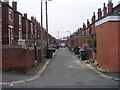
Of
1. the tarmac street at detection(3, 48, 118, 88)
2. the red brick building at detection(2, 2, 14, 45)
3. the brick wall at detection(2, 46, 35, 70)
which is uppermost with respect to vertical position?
the red brick building at detection(2, 2, 14, 45)

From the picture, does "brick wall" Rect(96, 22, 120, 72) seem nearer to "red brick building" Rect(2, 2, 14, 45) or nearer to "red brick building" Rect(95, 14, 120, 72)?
"red brick building" Rect(95, 14, 120, 72)

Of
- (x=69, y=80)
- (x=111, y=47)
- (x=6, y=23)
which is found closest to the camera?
(x=69, y=80)

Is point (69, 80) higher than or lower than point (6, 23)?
lower

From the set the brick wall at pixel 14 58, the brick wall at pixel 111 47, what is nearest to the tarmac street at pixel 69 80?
the brick wall at pixel 111 47

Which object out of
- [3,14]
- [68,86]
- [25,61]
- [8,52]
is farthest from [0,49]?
[3,14]

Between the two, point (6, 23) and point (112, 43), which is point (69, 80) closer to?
point (112, 43)

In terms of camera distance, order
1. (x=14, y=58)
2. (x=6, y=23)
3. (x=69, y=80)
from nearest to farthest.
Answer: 1. (x=69, y=80)
2. (x=14, y=58)
3. (x=6, y=23)

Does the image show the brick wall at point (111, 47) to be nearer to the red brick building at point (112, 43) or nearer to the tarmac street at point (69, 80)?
the red brick building at point (112, 43)

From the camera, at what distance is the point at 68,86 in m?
14.3

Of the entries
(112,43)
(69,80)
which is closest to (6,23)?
(112,43)

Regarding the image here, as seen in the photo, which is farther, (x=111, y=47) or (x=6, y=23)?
(x=6, y=23)

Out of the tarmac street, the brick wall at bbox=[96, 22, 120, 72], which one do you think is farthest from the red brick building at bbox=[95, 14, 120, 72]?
the tarmac street

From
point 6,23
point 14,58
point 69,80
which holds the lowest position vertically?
point 69,80

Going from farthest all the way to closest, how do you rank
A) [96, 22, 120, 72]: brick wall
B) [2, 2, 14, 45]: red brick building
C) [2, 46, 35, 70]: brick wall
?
[2, 2, 14, 45]: red brick building
[96, 22, 120, 72]: brick wall
[2, 46, 35, 70]: brick wall
